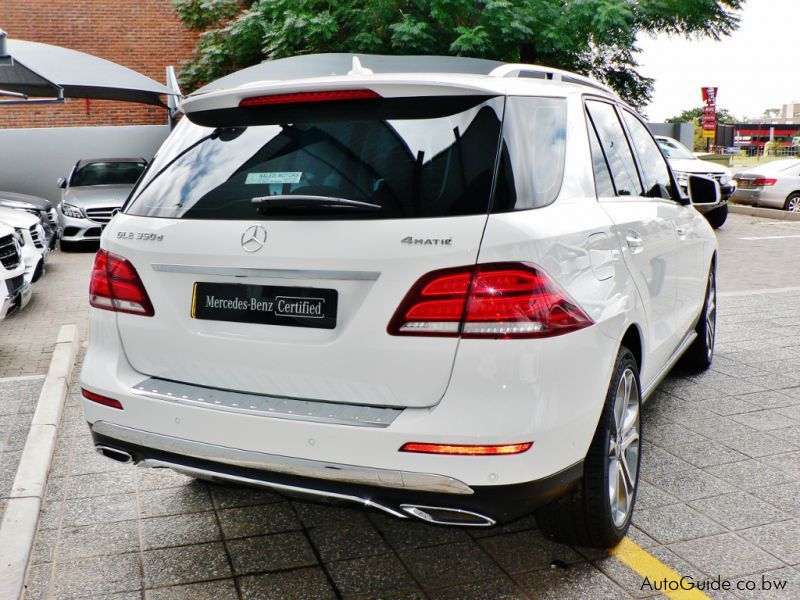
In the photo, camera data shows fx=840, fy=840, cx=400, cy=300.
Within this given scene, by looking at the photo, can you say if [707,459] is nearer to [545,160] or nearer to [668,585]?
[668,585]

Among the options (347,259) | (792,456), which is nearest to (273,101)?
(347,259)

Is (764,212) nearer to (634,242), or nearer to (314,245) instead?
(634,242)

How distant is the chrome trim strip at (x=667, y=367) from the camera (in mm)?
3814

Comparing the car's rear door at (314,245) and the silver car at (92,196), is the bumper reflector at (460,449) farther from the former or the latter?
the silver car at (92,196)

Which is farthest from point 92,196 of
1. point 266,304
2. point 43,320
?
point 266,304

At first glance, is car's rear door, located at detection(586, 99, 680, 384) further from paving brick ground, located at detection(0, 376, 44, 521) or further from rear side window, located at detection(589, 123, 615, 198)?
paving brick ground, located at detection(0, 376, 44, 521)

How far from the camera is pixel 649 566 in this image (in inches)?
124

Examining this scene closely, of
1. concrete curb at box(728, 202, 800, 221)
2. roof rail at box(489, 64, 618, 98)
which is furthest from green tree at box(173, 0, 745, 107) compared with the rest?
roof rail at box(489, 64, 618, 98)

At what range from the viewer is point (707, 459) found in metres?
4.23

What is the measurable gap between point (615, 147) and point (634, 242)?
0.57 meters

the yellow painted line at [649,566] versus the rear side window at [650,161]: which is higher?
the rear side window at [650,161]

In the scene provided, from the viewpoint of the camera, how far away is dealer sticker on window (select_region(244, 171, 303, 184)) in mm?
2846

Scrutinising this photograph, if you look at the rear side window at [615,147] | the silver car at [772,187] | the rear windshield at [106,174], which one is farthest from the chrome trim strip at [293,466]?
the silver car at [772,187]

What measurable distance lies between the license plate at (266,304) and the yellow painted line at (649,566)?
4.93 feet
